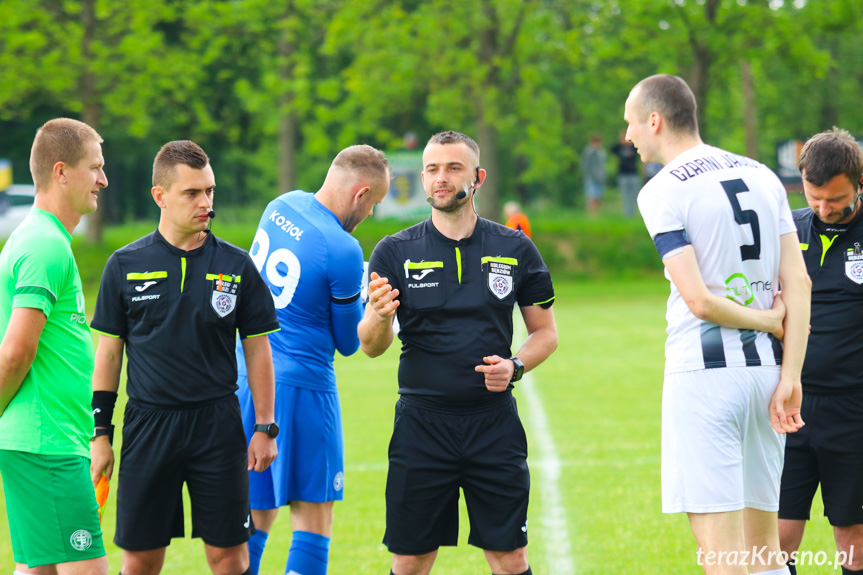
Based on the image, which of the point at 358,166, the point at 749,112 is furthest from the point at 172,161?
the point at 749,112

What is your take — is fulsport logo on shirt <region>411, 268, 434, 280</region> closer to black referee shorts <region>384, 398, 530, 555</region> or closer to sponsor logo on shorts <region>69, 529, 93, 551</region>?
black referee shorts <region>384, 398, 530, 555</region>

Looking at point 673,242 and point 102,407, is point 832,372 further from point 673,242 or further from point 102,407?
point 102,407

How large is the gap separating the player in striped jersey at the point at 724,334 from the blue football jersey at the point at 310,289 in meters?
1.66

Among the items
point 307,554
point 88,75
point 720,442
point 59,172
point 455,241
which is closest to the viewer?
point 720,442

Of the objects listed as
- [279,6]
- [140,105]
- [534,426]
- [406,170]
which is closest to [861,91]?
[406,170]

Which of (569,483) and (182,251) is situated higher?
(182,251)

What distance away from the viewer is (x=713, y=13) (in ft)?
95.3

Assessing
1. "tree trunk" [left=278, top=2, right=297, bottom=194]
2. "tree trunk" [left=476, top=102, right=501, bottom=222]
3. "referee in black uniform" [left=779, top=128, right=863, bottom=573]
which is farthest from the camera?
"tree trunk" [left=278, top=2, right=297, bottom=194]

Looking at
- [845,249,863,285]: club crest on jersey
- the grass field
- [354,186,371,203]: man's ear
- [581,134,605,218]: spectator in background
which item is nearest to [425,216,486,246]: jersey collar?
[354,186,371,203]: man's ear

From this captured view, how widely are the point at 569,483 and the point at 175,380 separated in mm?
4415

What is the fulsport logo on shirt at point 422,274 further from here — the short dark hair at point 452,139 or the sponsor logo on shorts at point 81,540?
the sponsor logo on shorts at point 81,540

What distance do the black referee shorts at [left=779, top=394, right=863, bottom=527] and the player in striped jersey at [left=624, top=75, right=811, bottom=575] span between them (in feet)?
2.48

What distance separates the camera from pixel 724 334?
12.2ft

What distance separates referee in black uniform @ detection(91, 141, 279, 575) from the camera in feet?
13.5
